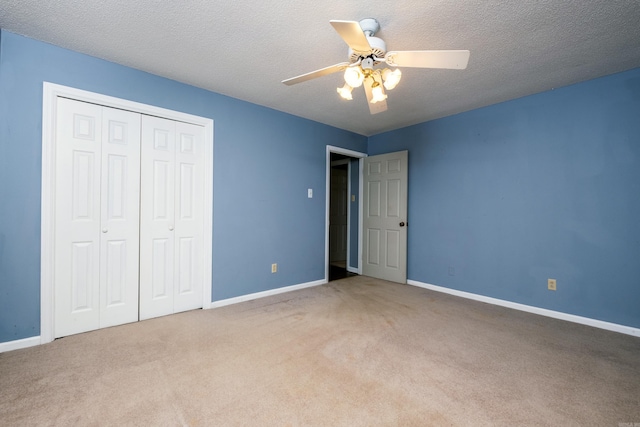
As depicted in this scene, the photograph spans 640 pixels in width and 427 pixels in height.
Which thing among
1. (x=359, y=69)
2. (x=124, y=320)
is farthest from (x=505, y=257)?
(x=124, y=320)

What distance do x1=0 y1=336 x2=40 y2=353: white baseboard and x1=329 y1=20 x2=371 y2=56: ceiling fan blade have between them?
3148mm

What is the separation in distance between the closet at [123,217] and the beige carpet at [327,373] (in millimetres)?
237

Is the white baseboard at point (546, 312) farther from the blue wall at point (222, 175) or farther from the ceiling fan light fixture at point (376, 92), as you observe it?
the ceiling fan light fixture at point (376, 92)

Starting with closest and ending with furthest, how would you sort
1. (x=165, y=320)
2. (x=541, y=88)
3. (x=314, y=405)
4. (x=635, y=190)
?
1. (x=314, y=405)
2. (x=635, y=190)
3. (x=165, y=320)
4. (x=541, y=88)

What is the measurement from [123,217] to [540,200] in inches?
170

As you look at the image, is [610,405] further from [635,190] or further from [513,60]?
[513,60]

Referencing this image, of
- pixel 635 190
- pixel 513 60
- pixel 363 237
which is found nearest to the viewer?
pixel 513 60

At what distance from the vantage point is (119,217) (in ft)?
8.66

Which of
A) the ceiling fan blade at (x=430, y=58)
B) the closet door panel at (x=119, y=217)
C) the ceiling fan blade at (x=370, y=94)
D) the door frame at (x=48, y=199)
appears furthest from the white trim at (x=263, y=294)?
the ceiling fan blade at (x=430, y=58)

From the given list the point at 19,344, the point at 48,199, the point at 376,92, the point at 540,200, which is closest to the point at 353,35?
the point at 376,92

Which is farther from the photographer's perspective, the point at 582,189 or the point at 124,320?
the point at 582,189

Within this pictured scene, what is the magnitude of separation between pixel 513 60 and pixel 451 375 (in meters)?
2.57

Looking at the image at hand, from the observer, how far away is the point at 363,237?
4.88 meters

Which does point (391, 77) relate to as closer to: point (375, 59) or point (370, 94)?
point (375, 59)
